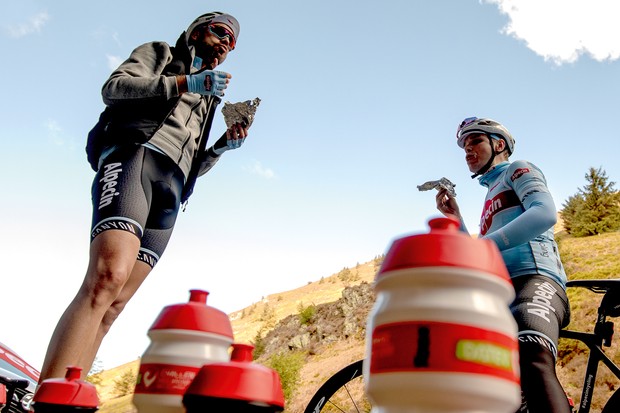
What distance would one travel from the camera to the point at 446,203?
318 cm

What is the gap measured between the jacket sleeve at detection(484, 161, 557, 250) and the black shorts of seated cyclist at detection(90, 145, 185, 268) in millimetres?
1512

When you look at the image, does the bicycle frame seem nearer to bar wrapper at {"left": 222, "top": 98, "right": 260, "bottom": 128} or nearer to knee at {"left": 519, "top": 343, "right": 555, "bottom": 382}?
knee at {"left": 519, "top": 343, "right": 555, "bottom": 382}

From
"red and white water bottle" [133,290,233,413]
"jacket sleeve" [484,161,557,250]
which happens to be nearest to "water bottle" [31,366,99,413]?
"red and white water bottle" [133,290,233,413]

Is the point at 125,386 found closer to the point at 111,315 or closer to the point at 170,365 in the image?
the point at 111,315

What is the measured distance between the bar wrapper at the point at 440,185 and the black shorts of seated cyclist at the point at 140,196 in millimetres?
1488

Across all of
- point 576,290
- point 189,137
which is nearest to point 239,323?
point 576,290

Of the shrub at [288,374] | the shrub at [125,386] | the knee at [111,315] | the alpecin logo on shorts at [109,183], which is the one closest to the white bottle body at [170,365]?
the alpecin logo on shorts at [109,183]

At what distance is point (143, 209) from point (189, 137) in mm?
644

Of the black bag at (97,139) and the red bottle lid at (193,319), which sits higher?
the black bag at (97,139)

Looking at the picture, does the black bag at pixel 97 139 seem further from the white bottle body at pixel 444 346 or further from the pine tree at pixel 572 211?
the pine tree at pixel 572 211

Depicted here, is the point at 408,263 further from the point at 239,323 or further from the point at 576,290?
the point at 239,323

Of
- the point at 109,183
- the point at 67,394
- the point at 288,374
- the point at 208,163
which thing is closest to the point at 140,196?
the point at 109,183

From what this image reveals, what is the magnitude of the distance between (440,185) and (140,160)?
5.88ft

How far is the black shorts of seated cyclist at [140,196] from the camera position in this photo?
220 cm
